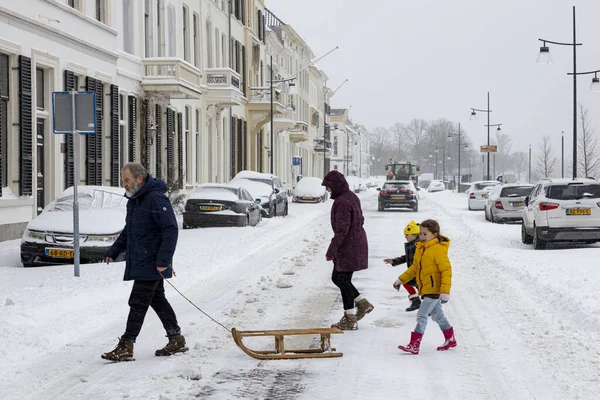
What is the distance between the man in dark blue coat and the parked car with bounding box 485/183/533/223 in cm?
2268

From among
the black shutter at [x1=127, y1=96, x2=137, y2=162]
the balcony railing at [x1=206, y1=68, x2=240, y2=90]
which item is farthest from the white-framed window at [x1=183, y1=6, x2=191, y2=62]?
the black shutter at [x1=127, y1=96, x2=137, y2=162]

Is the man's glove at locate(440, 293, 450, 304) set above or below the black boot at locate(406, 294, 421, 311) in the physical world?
above

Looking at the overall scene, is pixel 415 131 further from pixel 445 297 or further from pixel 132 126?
pixel 445 297

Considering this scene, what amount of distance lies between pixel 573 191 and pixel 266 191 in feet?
46.1

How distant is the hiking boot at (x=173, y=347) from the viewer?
7.58 metres

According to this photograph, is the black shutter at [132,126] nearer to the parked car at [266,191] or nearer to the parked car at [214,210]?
the parked car at [266,191]

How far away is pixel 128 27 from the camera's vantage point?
92.9 feet

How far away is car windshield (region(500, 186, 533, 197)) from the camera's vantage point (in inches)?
1133

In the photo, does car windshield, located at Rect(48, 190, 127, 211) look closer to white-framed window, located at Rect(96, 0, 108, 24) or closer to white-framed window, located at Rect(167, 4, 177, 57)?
white-framed window, located at Rect(96, 0, 108, 24)

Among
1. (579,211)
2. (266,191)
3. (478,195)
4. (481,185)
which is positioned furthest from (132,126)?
(481,185)

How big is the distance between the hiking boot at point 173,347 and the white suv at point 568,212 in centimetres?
1244

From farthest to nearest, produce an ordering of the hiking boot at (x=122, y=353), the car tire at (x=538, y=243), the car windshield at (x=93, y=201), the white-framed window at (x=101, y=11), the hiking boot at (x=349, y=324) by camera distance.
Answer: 1. the white-framed window at (x=101, y=11)
2. the car tire at (x=538, y=243)
3. the car windshield at (x=93, y=201)
4. the hiking boot at (x=349, y=324)
5. the hiking boot at (x=122, y=353)

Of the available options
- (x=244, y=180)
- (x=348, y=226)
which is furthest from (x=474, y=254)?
(x=244, y=180)

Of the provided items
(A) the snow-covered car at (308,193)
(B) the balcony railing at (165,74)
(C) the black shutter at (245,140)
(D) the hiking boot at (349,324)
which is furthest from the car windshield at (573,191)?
(A) the snow-covered car at (308,193)
